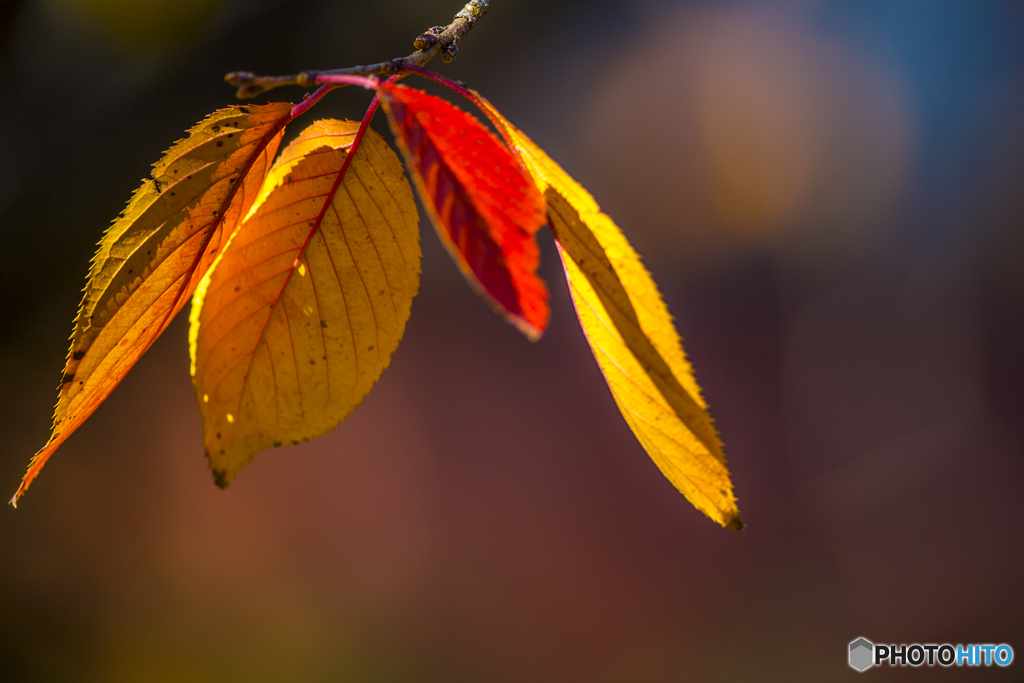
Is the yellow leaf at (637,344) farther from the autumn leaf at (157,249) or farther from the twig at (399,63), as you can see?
the autumn leaf at (157,249)

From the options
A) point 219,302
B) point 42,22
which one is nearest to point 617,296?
point 219,302

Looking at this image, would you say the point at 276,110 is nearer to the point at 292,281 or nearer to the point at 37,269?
the point at 292,281

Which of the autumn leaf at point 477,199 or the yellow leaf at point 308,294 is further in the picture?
the yellow leaf at point 308,294

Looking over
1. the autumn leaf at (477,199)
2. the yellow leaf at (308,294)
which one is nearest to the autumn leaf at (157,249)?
the yellow leaf at (308,294)

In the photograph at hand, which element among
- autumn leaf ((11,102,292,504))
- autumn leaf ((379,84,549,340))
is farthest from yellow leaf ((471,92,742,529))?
autumn leaf ((11,102,292,504))

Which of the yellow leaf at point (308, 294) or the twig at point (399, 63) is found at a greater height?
the twig at point (399, 63)

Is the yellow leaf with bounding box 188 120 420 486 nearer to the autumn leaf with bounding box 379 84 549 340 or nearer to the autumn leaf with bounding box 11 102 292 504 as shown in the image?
the autumn leaf with bounding box 11 102 292 504
